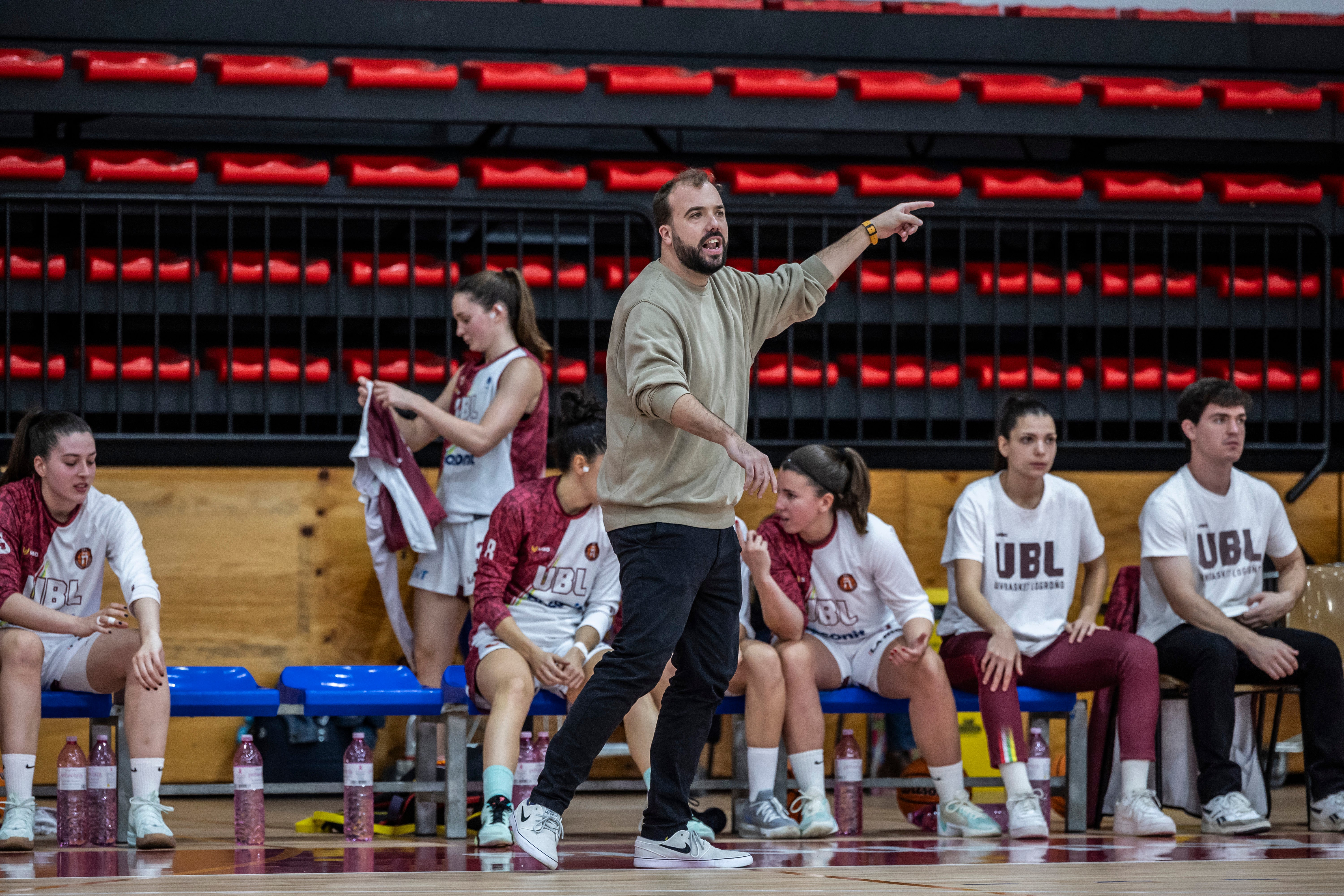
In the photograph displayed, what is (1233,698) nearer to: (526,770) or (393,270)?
(526,770)

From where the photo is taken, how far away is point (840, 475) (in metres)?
3.90

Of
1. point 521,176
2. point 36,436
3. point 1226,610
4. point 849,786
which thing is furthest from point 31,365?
point 1226,610

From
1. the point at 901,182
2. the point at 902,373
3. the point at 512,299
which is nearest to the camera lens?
the point at 512,299

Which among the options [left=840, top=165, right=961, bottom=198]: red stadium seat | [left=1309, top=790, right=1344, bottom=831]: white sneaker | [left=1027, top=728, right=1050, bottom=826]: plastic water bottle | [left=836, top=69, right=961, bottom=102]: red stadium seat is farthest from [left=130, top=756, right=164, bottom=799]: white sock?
[left=836, top=69, right=961, bottom=102]: red stadium seat

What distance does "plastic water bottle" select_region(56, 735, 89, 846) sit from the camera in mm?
3520

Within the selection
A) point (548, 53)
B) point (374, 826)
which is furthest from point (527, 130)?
point (374, 826)

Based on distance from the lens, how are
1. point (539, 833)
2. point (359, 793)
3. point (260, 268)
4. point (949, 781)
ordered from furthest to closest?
point (260, 268)
point (949, 781)
point (359, 793)
point (539, 833)

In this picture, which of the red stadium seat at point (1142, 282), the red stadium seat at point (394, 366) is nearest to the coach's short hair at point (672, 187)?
the red stadium seat at point (394, 366)

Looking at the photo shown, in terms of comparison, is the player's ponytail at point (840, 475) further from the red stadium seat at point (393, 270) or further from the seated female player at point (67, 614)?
the red stadium seat at point (393, 270)

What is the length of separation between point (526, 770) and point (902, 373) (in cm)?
294

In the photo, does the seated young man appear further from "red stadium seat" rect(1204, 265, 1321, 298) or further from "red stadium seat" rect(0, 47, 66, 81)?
"red stadium seat" rect(0, 47, 66, 81)

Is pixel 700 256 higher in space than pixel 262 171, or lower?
lower

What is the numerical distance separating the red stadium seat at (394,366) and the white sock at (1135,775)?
292 centimetres

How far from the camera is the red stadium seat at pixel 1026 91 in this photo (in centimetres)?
677
